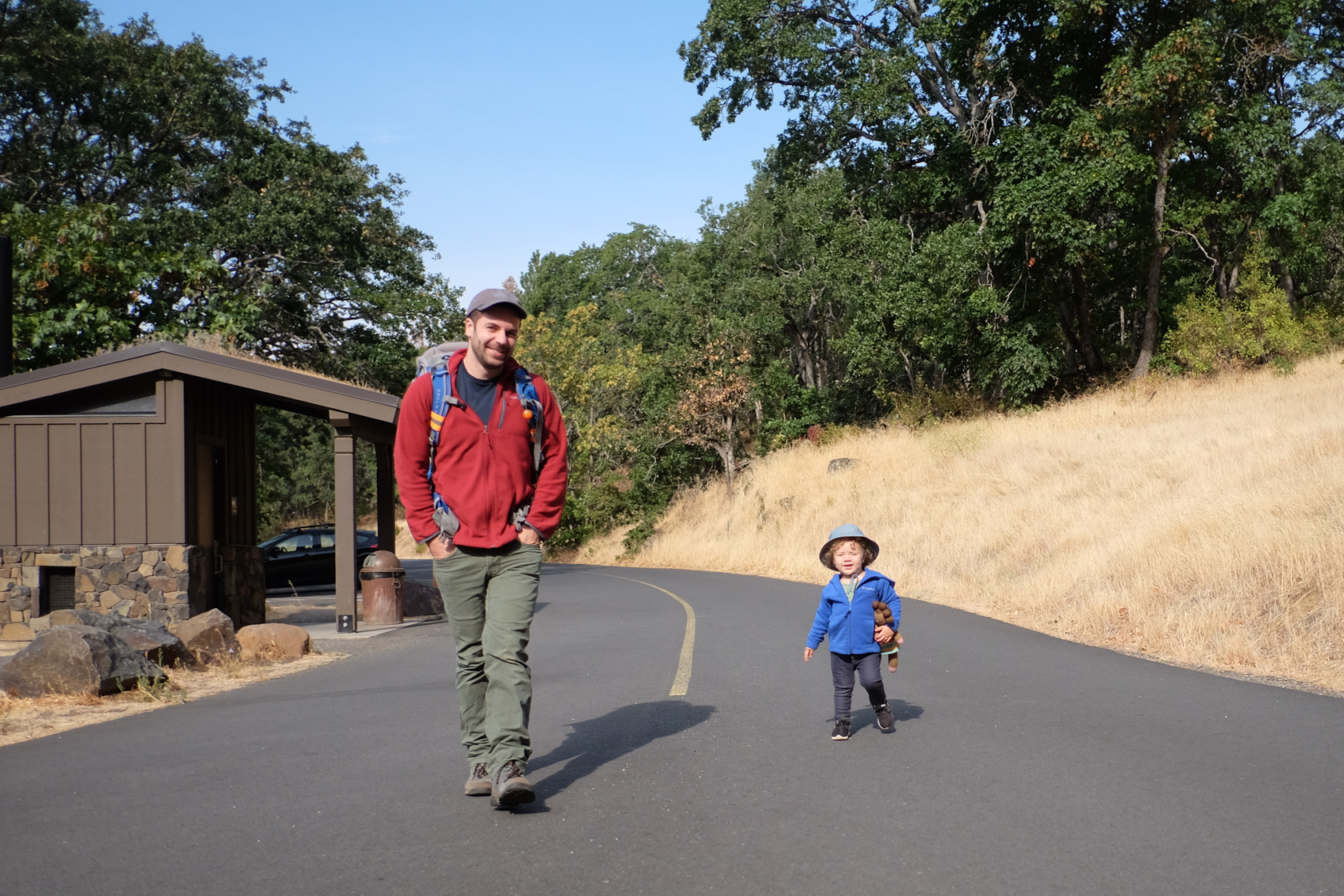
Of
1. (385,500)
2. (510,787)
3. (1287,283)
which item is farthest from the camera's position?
(1287,283)

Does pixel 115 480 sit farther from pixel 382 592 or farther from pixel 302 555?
pixel 302 555

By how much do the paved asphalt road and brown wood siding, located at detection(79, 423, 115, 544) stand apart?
6971mm

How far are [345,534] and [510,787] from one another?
11.4 metres

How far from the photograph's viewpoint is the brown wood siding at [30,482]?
15.0m

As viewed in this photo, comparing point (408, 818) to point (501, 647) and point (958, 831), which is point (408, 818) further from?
point (958, 831)

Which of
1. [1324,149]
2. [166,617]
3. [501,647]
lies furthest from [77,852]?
[1324,149]

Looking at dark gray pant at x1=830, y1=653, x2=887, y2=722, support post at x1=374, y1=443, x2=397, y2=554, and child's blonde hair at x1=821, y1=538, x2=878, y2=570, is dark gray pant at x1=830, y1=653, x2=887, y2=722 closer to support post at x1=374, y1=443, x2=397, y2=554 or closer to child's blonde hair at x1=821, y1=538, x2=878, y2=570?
child's blonde hair at x1=821, y1=538, x2=878, y2=570

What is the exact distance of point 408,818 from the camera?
502 cm

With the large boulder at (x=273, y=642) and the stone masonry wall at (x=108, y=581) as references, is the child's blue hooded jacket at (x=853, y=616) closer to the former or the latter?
the large boulder at (x=273, y=642)

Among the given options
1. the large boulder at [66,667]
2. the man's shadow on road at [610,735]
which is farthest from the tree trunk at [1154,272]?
the large boulder at [66,667]

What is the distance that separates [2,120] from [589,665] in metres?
31.0

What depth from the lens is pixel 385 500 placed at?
1973 cm

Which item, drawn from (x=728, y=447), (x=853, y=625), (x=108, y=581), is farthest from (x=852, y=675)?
(x=728, y=447)

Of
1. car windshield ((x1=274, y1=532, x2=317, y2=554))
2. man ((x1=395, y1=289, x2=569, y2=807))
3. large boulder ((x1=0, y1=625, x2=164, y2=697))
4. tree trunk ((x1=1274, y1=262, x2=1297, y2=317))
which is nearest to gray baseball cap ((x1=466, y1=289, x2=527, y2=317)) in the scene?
man ((x1=395, y1=289, x2=569, y2=807))
